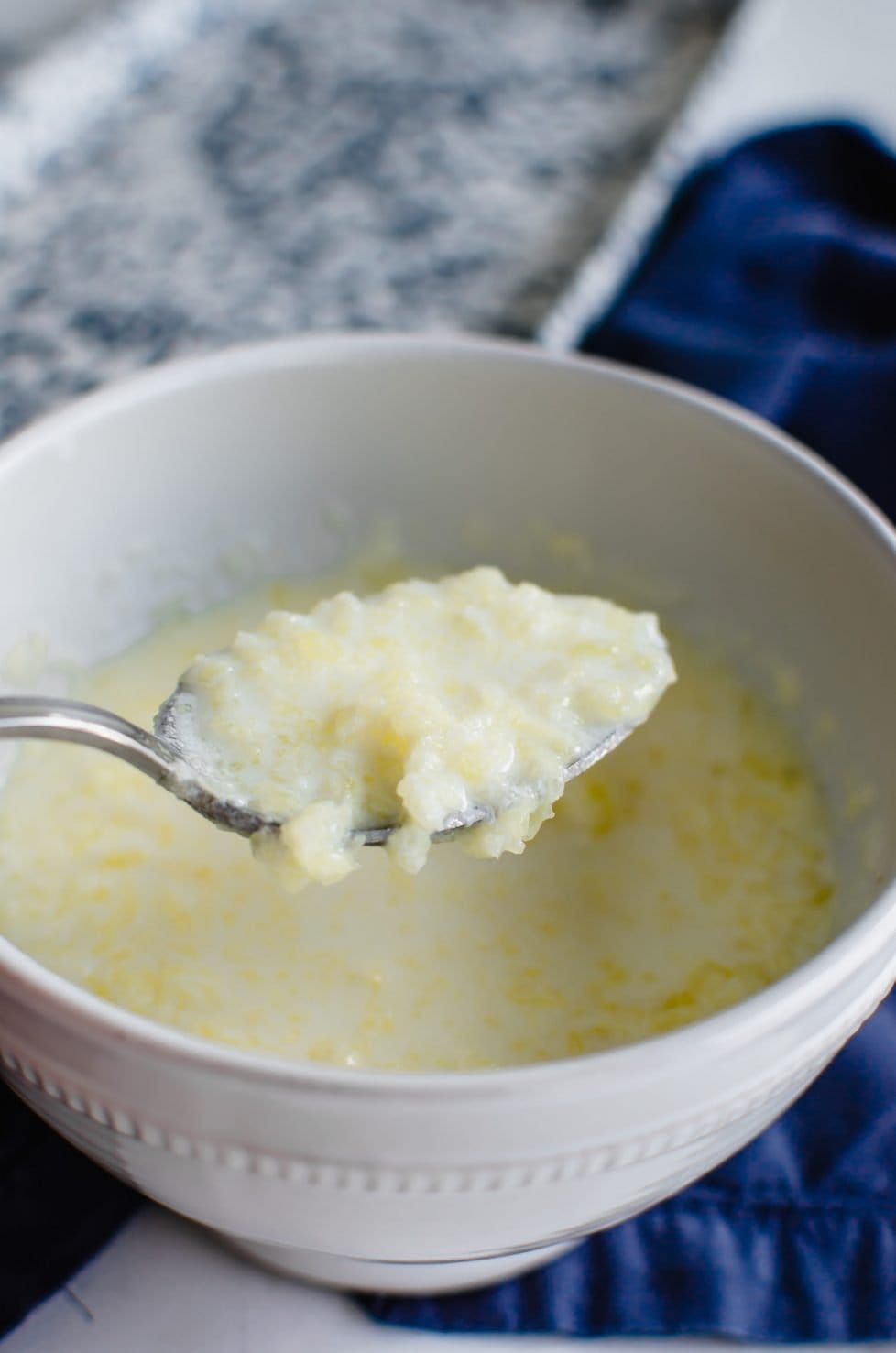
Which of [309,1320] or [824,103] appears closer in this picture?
[309,1320]

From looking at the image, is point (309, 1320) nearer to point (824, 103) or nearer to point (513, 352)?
point (513, 352)

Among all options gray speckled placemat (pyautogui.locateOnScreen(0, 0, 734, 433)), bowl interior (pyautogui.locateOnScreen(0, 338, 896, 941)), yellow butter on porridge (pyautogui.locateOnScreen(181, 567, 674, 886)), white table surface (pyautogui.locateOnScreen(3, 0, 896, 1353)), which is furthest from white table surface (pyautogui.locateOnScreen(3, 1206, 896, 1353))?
gray speckled placemat (pyautogui.locateOnScreen(0, 0, 734, 433))

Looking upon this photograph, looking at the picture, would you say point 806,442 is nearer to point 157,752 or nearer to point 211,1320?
point 157,752

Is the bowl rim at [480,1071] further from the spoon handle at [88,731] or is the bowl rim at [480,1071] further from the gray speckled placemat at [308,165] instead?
the gray speckled placemat at [308,165]

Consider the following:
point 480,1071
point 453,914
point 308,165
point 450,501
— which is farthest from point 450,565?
point 308,165

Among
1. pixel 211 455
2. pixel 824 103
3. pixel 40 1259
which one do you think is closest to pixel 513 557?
pixel 211 455

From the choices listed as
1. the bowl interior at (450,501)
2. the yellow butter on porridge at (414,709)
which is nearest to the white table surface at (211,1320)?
the yellow butter on porridge at (414,709)
